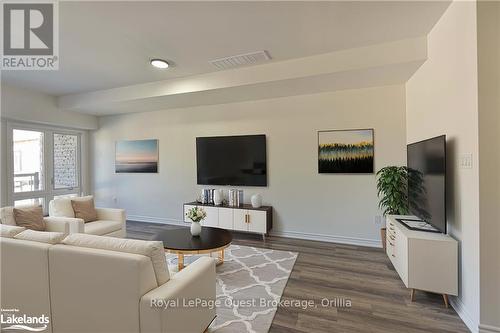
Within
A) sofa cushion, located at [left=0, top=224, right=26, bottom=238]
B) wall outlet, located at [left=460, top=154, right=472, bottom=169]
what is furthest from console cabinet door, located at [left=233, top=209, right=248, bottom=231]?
wall outlet, located at [left=460, top=154, right=472, bottom=169]

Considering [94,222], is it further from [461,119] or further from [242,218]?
[461,119]

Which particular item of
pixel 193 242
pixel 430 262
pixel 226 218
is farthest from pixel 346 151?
pixel 193 242

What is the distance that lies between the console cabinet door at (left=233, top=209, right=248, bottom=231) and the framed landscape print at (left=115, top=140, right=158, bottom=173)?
7.31 ft

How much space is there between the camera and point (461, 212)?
2.08m

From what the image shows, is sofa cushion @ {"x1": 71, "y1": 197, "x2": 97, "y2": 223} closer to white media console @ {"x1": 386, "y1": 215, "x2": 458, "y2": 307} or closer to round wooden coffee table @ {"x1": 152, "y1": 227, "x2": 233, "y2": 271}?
round wooden coffee table @ {"x1": 152, "y1": 227, "x2": 233, "y2": 271}

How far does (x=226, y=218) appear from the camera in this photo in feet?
14.1

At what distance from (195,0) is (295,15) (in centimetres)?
95

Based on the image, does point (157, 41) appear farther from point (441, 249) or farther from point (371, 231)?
point (371, 231)

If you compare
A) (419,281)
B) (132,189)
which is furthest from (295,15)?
(132,189)

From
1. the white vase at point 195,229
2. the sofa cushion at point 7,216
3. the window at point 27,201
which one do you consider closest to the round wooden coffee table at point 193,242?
the white vase at point 195,229

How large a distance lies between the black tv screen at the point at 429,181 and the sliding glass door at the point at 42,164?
6.57m

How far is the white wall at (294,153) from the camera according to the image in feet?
12.2

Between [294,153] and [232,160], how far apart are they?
1.19m

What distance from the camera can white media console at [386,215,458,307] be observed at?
2.10 metres
